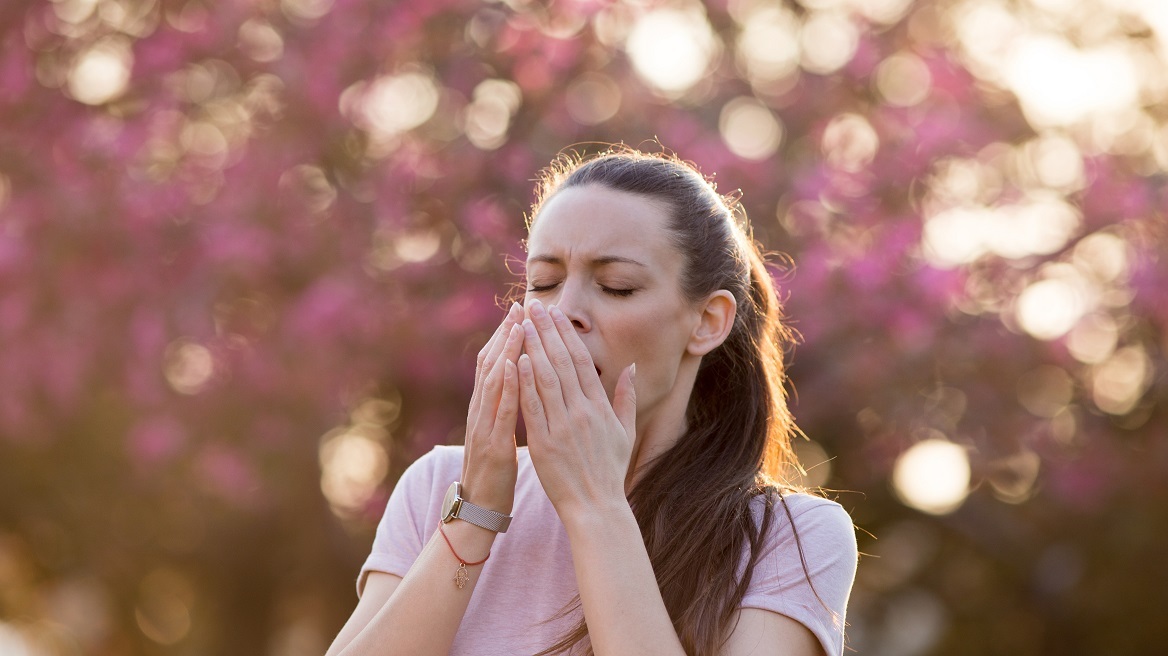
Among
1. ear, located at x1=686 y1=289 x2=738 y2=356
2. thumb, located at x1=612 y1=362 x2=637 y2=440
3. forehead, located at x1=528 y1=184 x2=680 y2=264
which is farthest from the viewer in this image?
A: ear, located at x1=686 y1=289 x2=738 y2=356

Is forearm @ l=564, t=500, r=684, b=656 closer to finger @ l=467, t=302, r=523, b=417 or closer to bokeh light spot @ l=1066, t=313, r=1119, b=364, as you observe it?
finger @ l=467, t=302, r=523, b=417

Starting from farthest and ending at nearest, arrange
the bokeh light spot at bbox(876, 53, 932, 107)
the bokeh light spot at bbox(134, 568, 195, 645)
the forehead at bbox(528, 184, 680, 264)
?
the bokeh light spot at bbox(134, 568, 195, 645) < the bokeh light spot at bbox(876, 53, 932, 107) < the forehead at bbox(528, 184, 680, 264)

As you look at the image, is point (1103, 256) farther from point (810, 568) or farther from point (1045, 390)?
point (810, 568)

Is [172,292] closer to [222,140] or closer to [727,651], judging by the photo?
[222,140]

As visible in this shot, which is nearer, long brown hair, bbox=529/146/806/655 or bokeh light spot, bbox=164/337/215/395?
long brown hair, bbox=529/146/806/655

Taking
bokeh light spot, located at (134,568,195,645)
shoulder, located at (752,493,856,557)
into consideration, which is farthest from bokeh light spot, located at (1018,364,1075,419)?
bokeh light spot, located at (134,568,195,645)

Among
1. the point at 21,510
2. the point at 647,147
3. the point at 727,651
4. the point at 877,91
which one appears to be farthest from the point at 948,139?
the point at 21,510

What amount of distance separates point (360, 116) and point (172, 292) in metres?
1.34

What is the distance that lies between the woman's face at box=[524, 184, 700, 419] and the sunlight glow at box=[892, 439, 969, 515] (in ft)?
14.0

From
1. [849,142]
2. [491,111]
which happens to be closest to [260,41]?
[491,111]

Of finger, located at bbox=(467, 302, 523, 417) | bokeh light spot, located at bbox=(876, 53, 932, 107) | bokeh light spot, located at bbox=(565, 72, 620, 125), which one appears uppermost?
bokeh light spot, located at bbox=(565, 72, 620, 125)

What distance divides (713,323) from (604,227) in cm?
39

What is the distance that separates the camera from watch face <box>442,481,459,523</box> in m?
2.71

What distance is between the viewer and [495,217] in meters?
6.30
